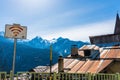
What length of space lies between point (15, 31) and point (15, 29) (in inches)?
2.6

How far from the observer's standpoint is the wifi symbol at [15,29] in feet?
31.3

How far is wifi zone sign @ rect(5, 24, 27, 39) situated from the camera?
31.0 feet

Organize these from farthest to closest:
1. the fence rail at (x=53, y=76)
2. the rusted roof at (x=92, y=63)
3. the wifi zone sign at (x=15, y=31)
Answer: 1. the rusted roof at (x=92, y=63)
2. the fence rail at (x=53, y=76)
3. the wifi zone sign at (x=15, y=31)

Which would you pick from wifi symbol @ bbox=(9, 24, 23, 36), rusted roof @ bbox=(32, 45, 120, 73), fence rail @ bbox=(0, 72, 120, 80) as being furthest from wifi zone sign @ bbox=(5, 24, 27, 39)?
rusted roof @ bbox=(32, 45, 120, 73)

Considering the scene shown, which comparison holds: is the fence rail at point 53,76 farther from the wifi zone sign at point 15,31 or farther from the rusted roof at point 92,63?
the rusted roof at point 92,63

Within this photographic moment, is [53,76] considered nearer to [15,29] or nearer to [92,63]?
[15,29]

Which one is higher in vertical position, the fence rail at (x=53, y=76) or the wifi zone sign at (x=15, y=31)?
the wifi zone sign at (x=15, y=31)

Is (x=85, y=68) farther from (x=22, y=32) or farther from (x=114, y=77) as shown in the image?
(x=22, y=32)

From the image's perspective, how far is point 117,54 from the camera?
36250 millimetres

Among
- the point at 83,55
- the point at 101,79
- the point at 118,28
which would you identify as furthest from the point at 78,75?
the point at 118,28

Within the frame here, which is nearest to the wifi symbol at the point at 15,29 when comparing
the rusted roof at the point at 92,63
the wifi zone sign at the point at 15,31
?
the wifi zone sign at the point at 15,31

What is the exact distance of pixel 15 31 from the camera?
31.5 feet

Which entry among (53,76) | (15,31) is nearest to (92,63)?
(53,76)

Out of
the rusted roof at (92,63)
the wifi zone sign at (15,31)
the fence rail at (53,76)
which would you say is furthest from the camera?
the rusted roof at (92,63)
